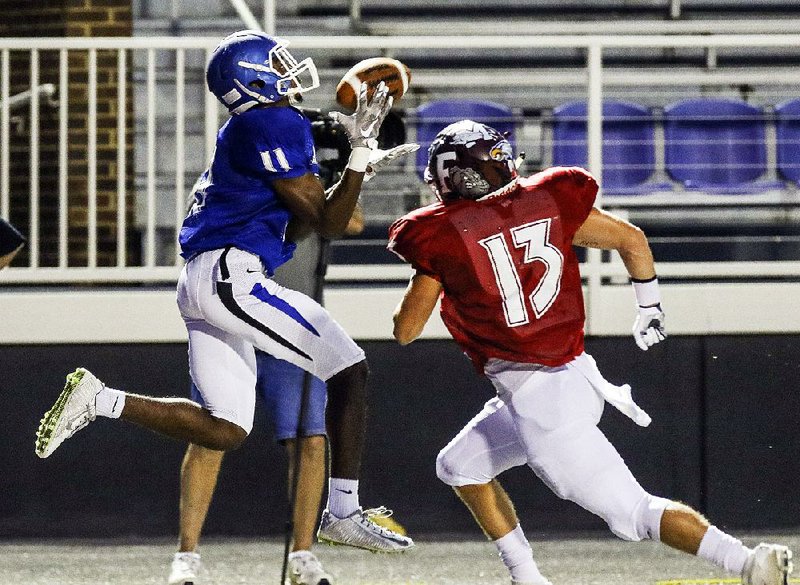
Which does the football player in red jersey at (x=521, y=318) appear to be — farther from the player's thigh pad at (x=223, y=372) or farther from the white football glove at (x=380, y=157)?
the player's thigh pad at (x=223, y=372)

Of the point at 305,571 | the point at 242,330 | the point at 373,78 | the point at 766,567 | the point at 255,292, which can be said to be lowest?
the point at 305,571

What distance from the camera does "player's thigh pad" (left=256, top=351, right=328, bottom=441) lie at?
708 cm

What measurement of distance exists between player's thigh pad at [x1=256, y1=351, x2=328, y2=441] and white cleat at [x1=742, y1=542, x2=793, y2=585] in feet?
6.83

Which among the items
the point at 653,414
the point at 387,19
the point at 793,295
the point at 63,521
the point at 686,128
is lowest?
the point at 63,521

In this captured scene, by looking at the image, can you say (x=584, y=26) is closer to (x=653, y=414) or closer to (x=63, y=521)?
(x=653, y=414)

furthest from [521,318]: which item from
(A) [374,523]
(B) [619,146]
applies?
(B) [619,146]

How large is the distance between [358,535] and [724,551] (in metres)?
1.28

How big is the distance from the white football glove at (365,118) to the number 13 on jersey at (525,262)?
21.6 inches

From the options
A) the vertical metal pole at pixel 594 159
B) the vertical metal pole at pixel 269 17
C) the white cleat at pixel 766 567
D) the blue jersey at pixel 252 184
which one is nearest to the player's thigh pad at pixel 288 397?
the blue jersey at pixel 252 184

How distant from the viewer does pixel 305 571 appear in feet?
21.9

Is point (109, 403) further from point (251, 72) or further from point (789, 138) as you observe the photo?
point (789, 138)

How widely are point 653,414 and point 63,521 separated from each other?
2.97 m

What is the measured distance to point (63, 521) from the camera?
868cm

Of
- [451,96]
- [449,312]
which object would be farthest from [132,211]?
[449,312]
